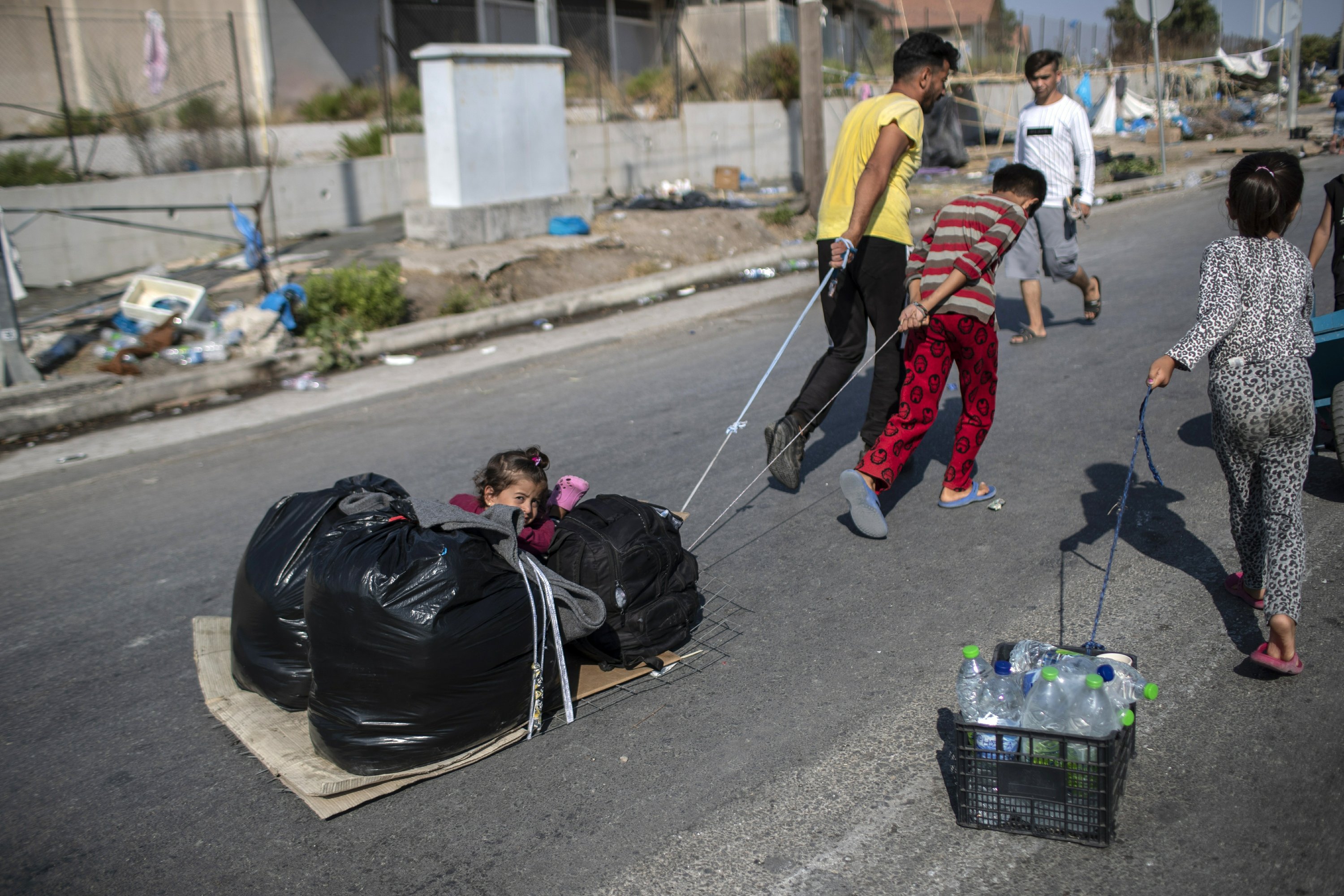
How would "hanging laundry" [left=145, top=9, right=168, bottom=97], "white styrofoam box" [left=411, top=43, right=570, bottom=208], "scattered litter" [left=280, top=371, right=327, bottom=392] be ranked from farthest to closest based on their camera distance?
"hanging laundry" [left=145, top=9, right=168, bottom=97], "white styrofoam box" [left=411, top=43, right=570, bottom=208], "scattered litter" [left=280, top=371, right=327, bottom=392]

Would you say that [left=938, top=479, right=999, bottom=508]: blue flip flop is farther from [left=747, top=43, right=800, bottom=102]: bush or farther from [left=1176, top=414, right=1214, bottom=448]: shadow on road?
[left=747, top=43, right=800, bottom=102]: bush

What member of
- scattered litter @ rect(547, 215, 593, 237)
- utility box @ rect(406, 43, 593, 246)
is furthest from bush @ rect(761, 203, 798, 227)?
utility box @ rect(406, 43, 593, 246)

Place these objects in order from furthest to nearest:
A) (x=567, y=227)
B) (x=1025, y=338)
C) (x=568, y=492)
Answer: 1. (x=567, y=227)
2. (x=1025, y=338)
3. (x=568, y=492)

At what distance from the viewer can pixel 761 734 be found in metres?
3.17

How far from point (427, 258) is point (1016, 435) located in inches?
296

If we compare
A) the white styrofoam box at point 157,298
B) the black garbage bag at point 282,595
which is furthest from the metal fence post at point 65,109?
the black garbage bag at point 282,595

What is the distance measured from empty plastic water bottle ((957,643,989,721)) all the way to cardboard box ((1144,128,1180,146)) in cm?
2602

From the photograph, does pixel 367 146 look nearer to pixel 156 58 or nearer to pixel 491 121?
pixel 156 58

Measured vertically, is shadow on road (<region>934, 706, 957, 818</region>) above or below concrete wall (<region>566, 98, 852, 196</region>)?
below

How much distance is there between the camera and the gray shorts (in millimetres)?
7652

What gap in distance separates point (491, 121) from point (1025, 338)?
7097 mm

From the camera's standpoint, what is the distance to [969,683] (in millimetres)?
2750

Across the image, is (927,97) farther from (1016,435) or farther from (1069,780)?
(1069,780)

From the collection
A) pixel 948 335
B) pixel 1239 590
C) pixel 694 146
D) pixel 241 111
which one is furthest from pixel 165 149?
pixel 1239 590
